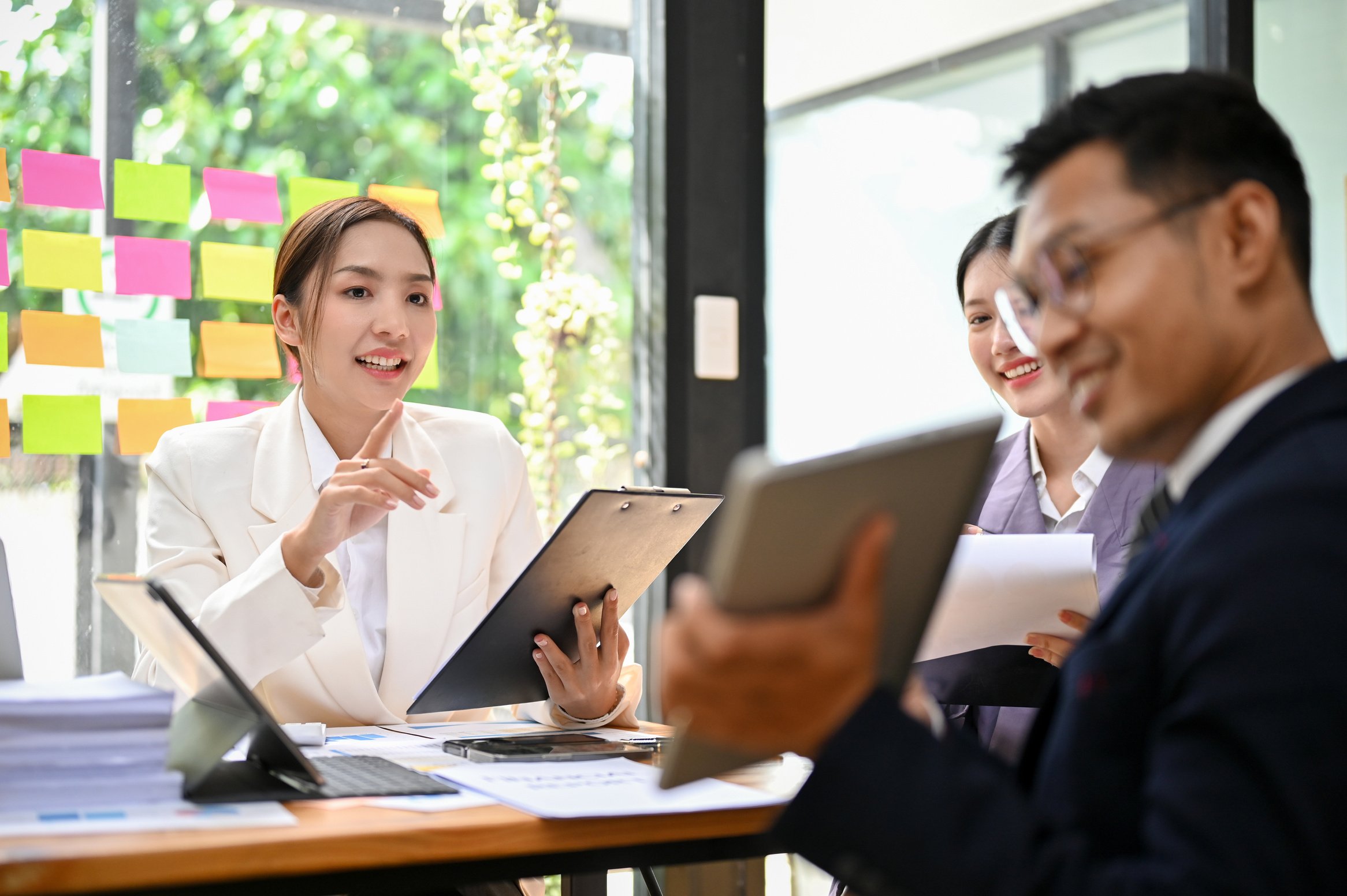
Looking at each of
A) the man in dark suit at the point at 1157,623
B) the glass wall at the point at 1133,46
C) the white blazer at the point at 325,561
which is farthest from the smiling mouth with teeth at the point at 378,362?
the glass wall at the point at 1133,46

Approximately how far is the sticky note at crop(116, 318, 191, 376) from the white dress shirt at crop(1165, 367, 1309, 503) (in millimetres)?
1846

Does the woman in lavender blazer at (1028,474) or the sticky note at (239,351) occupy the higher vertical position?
the sticky note at (239,351)

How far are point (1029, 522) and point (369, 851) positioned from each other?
4.23 feet

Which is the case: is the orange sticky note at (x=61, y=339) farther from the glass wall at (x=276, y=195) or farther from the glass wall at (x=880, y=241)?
the glass wall at (x=880, y=241)

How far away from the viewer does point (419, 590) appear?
6.49ft

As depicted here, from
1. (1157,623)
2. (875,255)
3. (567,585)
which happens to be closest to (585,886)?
(567,585)

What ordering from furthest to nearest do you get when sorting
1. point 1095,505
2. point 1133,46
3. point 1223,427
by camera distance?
point 1133,46, point 1095,505, point 1223,427

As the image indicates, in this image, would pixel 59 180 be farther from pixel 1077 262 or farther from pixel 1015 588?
pixel 1077 262

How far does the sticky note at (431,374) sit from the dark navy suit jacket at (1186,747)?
181cm

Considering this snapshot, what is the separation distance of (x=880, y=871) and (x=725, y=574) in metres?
0.21

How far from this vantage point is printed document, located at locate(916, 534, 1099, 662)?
148cm

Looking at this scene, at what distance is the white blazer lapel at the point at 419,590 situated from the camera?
6.36 feet

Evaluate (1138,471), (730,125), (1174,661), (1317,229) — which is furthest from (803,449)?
(1174,661)

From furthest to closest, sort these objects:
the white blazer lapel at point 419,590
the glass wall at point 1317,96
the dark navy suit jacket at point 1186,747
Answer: the glass wall at point 1317,96
the white blazer lapel at point 419,590
the dark navy suit jacket at point 1186,747
